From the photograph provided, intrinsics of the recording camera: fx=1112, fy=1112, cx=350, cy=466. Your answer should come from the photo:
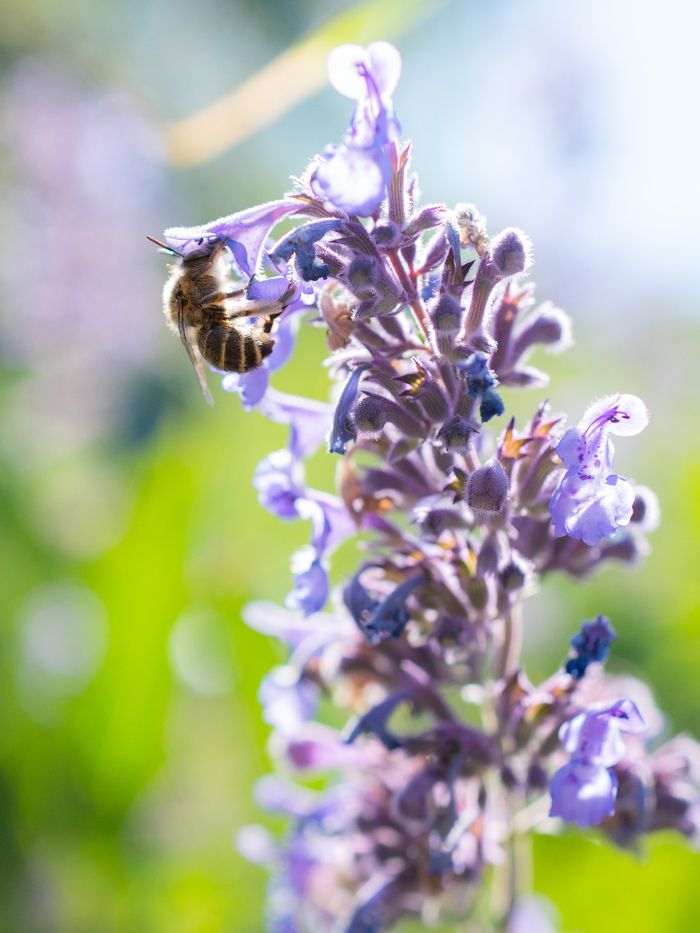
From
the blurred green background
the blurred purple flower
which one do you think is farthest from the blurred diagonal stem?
the blurred purple flower

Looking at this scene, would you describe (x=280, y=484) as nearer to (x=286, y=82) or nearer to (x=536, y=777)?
(x=536, y=777)

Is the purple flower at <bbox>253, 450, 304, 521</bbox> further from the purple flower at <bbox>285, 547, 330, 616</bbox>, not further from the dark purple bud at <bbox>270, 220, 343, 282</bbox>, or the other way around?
the dark purple bud at <bbox>270, 220, 343, 282</bbox>

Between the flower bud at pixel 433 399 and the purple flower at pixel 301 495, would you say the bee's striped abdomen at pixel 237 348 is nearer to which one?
the purple flower at pixel 301 495

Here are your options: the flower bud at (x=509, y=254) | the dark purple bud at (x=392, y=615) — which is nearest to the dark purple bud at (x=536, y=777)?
the dark purple bud at (x=392, y=615)

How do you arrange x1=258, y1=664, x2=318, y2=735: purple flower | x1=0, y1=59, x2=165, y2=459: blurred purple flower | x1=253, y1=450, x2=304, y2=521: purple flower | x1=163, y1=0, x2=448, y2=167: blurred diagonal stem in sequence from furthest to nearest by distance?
x1=0, y1=59, x2=165, y2=459: blurred purple flower → x1=163, y1=0, x2=448, y2=167: blurred diagonal stem → x1=258, y1=664, x2=318, y2=735: purple flower → x1=253, y1=450, x2=304, y2=521: purple flower

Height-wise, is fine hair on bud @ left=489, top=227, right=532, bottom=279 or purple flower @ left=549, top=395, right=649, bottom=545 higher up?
fine hair on bud @ left=489, top=227, right=532, bottom=279

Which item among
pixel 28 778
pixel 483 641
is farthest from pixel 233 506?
pixel 483 641

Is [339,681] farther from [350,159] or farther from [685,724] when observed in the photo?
[685,724]
